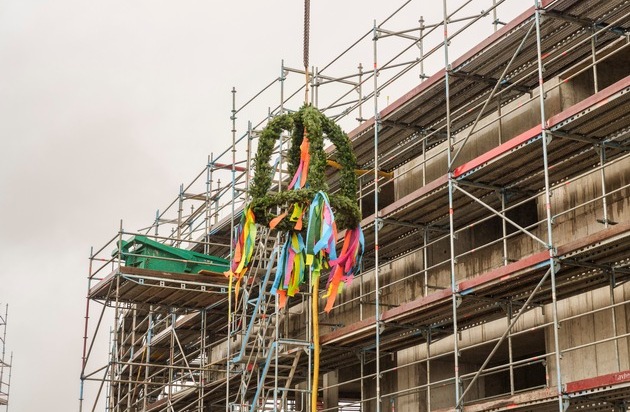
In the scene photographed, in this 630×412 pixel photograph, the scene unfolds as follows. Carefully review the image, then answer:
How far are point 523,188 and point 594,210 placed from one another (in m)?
2.22

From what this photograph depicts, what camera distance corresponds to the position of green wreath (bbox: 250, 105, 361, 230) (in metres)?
18.8

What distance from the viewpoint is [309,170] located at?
19047mm

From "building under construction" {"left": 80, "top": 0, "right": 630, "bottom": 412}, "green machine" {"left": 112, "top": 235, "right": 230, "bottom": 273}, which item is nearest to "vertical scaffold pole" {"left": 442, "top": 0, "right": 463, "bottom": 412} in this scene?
"building under construction" {"left": 80, "top": 0, "right": 630, "bottom": 412}

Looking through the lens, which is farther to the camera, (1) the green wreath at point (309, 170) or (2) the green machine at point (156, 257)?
(2) the green machine at point (156, 257)

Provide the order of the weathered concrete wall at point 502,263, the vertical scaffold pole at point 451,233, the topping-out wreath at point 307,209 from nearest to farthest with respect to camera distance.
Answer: the topping-out wreath at point 307,209, the weathered concrete wall at point 502,263, the vertical scaffold pole at point 451,233

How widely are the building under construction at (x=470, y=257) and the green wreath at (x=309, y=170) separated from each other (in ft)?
9.54

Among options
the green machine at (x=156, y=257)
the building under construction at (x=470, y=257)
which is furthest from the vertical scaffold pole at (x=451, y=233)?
the green machine at (x=156, y=257)

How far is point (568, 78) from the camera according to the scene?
21031mm

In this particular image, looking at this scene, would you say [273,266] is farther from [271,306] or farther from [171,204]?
[171,204]

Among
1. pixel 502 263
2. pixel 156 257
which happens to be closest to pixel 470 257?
pixel 502 263

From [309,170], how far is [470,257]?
6.56 metres

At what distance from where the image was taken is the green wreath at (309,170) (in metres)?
18.8

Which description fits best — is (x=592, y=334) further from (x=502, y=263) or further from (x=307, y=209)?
(x=307, y=209)

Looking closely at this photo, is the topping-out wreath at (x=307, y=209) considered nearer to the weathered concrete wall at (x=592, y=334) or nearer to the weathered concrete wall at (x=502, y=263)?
the weathered concrete wall at (x=502, y=263)
